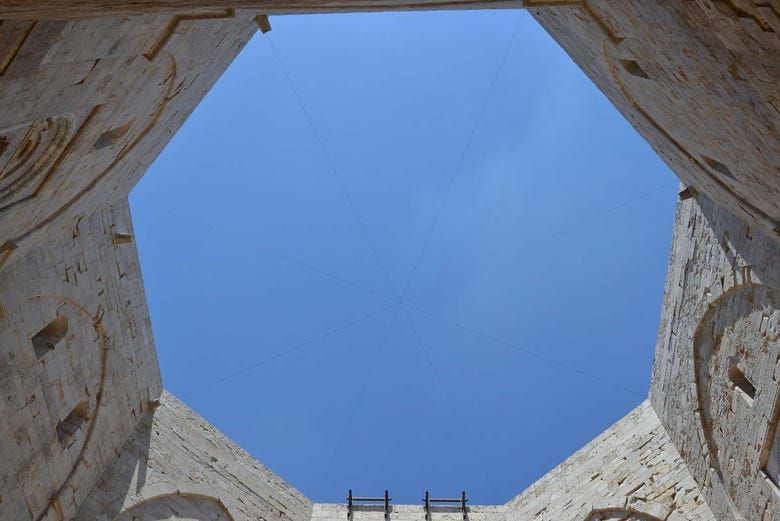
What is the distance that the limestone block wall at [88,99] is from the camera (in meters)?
5.49

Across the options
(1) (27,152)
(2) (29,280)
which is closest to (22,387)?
(2) (29,280)

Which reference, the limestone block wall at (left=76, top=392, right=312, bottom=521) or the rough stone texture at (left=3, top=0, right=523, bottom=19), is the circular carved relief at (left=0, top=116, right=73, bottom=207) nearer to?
the rough stone texture at (left=3, top=0, right=523, bottom=19)

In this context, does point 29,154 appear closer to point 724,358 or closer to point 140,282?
point 140,282

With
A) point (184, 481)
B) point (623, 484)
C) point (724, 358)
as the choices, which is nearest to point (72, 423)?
point (184, 481)

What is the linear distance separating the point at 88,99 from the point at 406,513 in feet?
31.2

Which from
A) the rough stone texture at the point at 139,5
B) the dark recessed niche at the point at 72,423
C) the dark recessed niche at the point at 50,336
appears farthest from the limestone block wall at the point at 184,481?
the rough stone texture at the point at 139,5

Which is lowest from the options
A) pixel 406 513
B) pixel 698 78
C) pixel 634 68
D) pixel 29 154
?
pixel 698 78

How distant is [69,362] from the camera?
9.85 m

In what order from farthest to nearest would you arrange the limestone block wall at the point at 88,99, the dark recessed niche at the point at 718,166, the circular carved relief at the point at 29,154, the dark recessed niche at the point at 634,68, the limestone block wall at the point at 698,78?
the dark recessed niche at the point at 718,166
the dark recessed niche at the point at 634,68
the circular carved relief at the point at 29,154
the limestone block wall at the point at 88,99
the limestone block wall at the point at 698,78

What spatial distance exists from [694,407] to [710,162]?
4.46 m

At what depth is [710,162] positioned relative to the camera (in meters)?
8.08

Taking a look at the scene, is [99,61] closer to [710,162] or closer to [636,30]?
[636,30]

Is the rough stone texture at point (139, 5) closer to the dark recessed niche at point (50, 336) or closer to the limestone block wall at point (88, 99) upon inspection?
the limestone block wall at point (88, 99)

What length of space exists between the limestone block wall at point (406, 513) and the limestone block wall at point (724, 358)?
11.9ft
